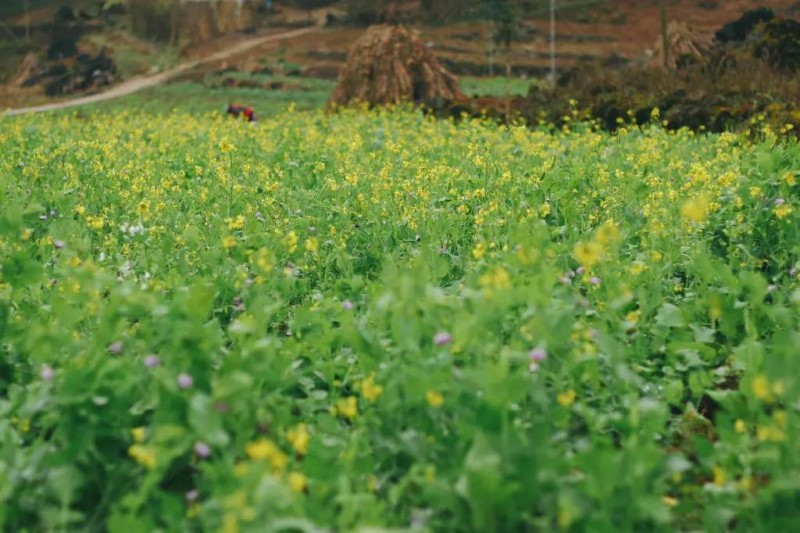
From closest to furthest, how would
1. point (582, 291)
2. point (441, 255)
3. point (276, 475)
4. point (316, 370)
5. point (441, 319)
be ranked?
point (276, 475) → point (441, 319) → point (316, 370) → point (582, 291) → point (441, 255)

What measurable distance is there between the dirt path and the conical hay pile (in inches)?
367

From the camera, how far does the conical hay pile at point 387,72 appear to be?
58.4 ft

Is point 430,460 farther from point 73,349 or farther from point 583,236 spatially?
point 583,236

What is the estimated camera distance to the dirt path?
2667 cm

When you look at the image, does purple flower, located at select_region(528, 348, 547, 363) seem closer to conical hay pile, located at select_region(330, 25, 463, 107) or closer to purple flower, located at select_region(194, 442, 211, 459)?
purple flower, located at select_region(194, 442, 211, 459)

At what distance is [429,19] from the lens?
1543 inches

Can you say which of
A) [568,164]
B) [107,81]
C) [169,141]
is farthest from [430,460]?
[107,81]

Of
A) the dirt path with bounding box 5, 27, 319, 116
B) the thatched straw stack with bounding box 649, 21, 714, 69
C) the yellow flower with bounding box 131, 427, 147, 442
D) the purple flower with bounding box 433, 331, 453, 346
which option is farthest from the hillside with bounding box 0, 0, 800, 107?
the yellow flower with bounding box 131, 427, 147, 442

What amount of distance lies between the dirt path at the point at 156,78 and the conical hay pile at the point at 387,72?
9333 millimetres

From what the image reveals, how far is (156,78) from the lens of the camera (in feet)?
102

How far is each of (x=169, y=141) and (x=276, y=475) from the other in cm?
836

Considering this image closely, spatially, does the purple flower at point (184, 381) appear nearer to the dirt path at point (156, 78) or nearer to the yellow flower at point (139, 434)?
the yellow flower at point (139, 434)

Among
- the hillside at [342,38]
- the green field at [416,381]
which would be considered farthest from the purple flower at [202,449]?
the hillside at [342,38]

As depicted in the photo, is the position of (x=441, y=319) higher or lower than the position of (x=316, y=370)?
higher
